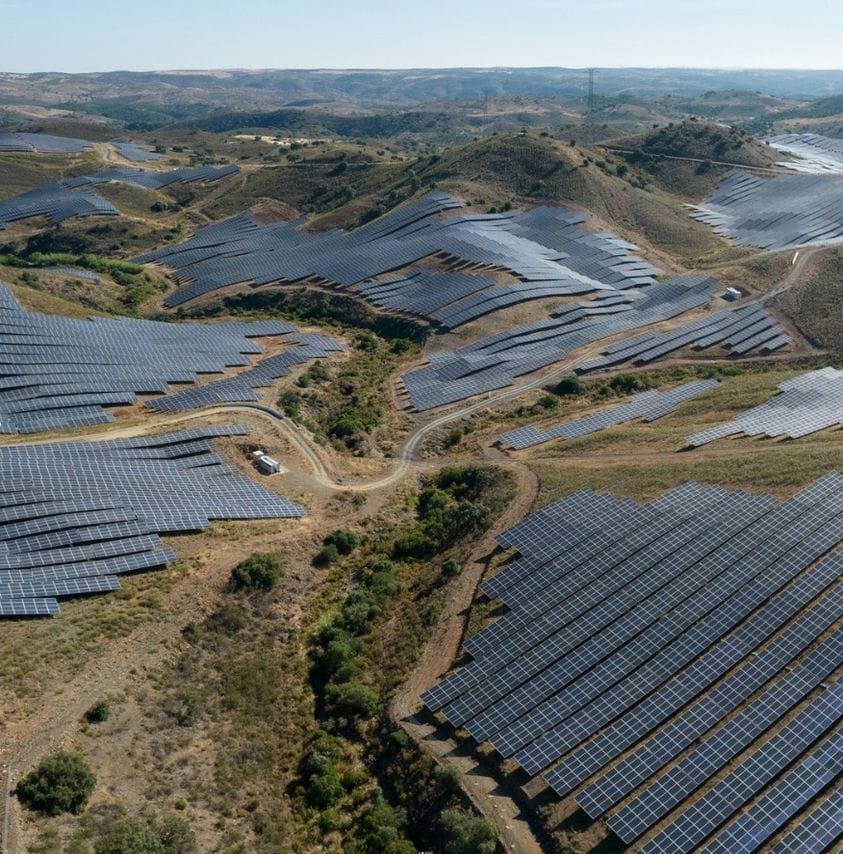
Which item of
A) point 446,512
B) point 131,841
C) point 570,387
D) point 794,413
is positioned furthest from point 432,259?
point 131,841

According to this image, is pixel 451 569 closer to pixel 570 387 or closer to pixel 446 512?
pixel 446 512

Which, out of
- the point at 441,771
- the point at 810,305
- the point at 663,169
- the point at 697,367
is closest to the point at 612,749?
the point at 441,771

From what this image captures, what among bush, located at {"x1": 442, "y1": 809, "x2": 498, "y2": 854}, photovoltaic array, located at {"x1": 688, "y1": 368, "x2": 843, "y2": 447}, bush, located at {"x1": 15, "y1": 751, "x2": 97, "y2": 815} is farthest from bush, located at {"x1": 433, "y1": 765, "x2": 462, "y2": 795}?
photovoltaic array, located at {"x1": 688, "y1": 368, "x2": 843, "y2": 447}

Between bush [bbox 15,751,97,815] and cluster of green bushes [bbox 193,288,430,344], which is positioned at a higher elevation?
cluster of green bushes [bbox 193,288,430,344]

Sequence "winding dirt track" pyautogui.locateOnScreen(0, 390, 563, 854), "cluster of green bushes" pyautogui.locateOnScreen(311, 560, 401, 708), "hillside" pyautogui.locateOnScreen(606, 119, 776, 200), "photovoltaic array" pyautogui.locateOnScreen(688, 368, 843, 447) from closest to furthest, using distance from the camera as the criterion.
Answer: "winding dirt track" pyautogui.locateOnScreen(0, 390, 563, 854) → "cluster of green bushes" pyautogui.locateOnScreen(311, 560, 401, 708) → "photovoltaic array" pyautogui.locateOnScreen(688, 368, 843, 447) → "hillside" pyautogui.locateOnScreen(606, 119, 776, 200)

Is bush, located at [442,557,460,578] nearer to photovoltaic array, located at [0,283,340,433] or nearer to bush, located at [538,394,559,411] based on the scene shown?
bush, located at [538,394,559,411]

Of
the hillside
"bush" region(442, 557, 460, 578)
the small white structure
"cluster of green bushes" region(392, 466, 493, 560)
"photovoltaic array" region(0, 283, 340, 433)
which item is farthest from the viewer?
the hillside
